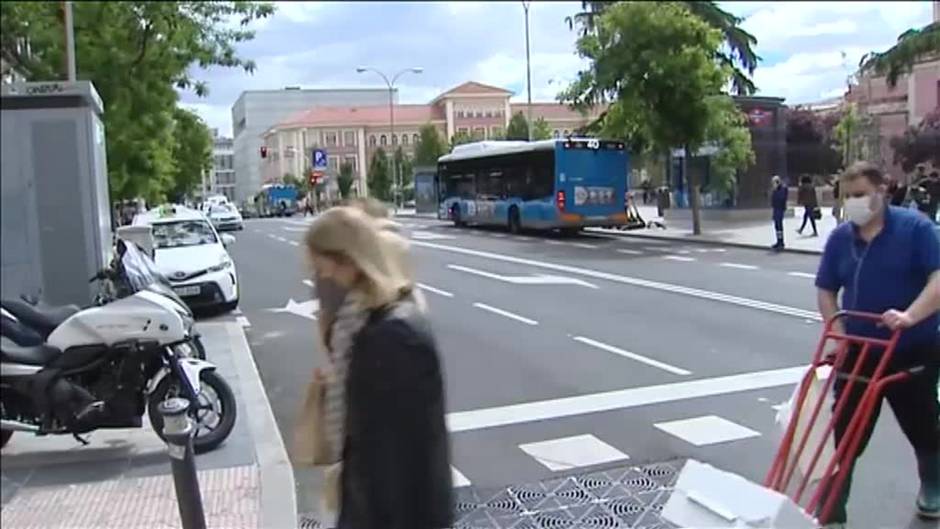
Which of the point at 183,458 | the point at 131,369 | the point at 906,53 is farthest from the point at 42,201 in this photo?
the point at 906,53

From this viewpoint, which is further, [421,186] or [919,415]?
[421,186]

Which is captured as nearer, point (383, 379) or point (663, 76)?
point (383, 379)

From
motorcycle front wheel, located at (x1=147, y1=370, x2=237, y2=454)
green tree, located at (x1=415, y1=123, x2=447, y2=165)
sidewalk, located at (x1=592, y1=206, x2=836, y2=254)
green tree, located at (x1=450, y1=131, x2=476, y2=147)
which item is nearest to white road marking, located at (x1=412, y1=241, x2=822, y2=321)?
motorcycle front wheel, located at (x1=147, y1=370, x2=237, y2=454)

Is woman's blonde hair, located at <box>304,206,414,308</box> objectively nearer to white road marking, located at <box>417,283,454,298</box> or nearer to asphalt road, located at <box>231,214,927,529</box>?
asphalt road, located at <box>231,214,927,529</box>

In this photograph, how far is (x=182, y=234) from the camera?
15.2m

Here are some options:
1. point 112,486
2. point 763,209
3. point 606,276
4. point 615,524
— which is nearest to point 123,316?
point 112,486

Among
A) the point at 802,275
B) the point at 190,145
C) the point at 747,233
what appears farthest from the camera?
the point at 747,233

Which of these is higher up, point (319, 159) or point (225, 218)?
point (319, 159)

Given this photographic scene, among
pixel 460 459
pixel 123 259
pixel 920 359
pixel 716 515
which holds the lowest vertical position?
pixel 460 459

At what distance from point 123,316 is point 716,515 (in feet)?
12.2

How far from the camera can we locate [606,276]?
1777 centimetres

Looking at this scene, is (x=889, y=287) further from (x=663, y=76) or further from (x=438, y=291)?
(x=663, y=76)

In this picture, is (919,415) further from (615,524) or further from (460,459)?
(460,459)

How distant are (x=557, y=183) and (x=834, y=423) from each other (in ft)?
81.0
